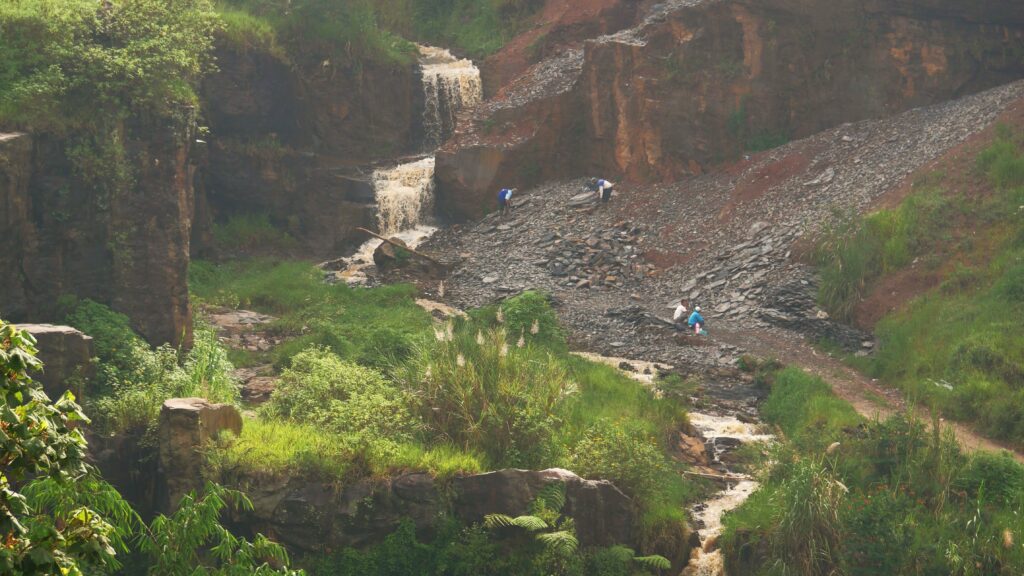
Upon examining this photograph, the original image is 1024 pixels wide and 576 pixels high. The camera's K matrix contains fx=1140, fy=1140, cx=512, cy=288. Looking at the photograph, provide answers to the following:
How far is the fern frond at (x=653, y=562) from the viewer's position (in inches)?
618

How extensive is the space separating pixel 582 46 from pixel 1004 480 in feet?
88.3

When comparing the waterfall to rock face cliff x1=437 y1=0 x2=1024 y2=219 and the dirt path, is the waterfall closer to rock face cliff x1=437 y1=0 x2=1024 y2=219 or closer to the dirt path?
rock face cliff x1=437 y1=0 x2=1024 y2=219

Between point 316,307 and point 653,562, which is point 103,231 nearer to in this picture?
point 316,307

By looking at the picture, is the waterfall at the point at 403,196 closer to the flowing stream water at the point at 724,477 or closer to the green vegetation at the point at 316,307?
the green vegetation at the point at 316,307

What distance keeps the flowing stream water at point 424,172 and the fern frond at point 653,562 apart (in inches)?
658

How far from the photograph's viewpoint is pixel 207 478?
15.7 m

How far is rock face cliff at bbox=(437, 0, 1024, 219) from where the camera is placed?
33.1m

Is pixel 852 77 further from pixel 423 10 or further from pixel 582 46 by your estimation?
pixel 423 10

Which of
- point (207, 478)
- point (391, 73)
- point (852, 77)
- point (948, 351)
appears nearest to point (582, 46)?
point (391, 73)

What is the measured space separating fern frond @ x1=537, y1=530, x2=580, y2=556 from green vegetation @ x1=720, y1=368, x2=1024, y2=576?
266cm

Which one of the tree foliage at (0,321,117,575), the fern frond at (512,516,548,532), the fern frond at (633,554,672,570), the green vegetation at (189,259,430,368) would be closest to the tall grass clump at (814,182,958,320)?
the green vegetation at (189,259,430,368)

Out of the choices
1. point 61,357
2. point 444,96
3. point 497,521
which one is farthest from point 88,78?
point 444,96

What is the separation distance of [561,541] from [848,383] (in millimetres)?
9037

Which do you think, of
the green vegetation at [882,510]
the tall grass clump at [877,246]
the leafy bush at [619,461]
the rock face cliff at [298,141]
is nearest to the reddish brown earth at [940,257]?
the tall grass clump at [877,246]
